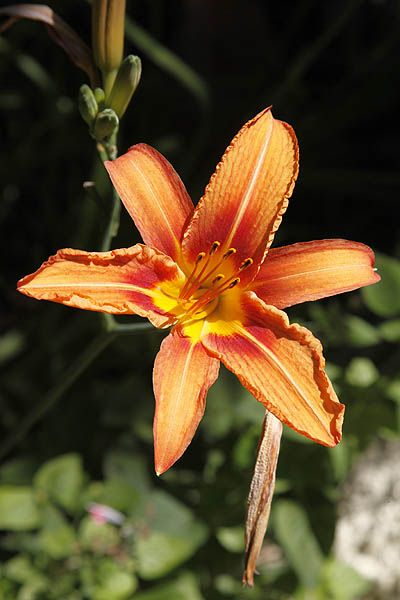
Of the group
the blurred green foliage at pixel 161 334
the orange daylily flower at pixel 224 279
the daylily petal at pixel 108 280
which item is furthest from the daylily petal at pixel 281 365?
the blurred green foliage at pixel 161 334

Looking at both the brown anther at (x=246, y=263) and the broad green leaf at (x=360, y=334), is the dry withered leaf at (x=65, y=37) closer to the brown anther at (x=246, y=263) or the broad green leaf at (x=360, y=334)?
the brown anther at (x=246, y=263)

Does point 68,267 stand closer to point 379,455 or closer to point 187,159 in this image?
point 187,159

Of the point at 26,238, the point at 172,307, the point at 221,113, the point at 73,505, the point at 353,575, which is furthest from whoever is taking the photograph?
the point at 26,238

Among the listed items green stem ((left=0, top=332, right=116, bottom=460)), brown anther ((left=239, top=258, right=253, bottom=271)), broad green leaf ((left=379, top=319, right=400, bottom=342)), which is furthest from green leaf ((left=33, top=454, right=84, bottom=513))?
broad green leaf ((left=379, top=319, right=400, bottom=342))

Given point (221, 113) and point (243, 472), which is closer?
point (243, 472)

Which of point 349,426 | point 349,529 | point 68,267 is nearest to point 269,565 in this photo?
point 349,529

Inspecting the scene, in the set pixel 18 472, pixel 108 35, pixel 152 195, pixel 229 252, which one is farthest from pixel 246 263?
pixel 18 472

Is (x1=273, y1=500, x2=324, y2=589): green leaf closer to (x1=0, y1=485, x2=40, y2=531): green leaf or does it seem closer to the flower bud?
(x1=0, y1=485, x2=40, y2=531): green leaf
